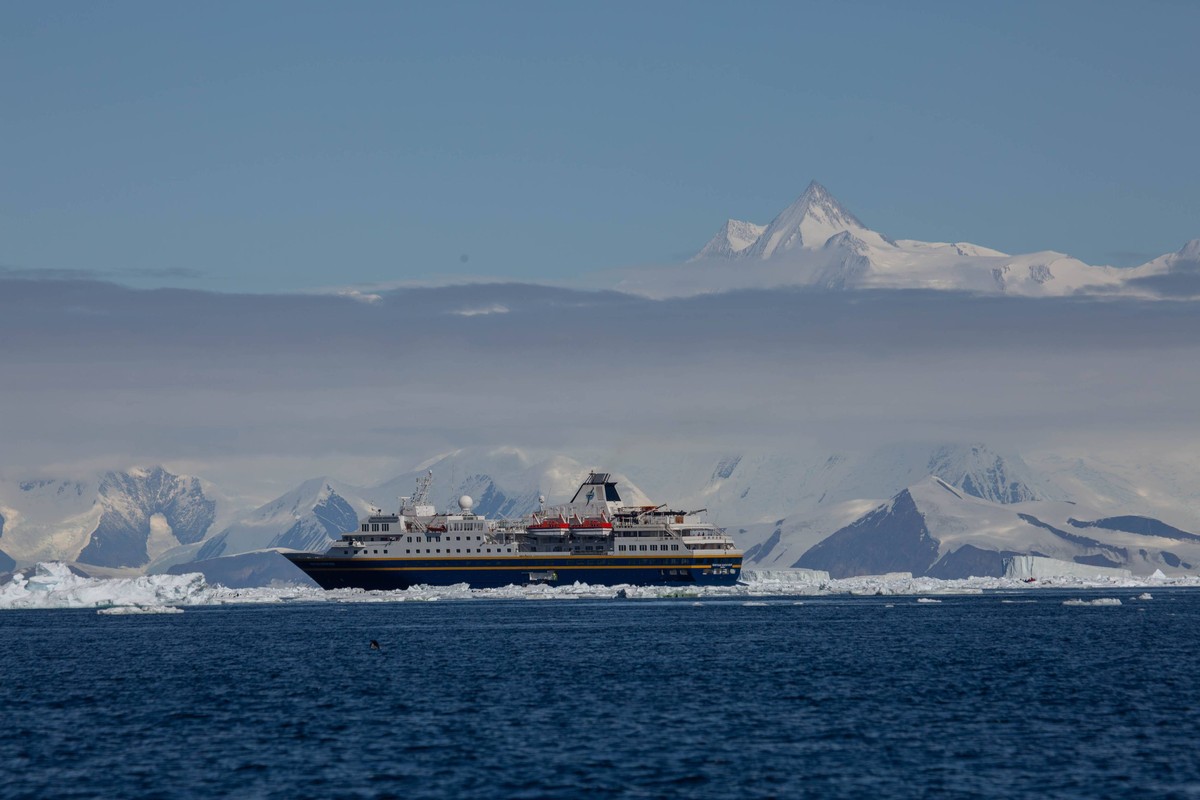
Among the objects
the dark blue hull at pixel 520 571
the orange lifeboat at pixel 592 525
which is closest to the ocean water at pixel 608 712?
the dark blue hull at pixel 520 571

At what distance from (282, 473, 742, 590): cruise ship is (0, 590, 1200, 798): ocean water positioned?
69431mm

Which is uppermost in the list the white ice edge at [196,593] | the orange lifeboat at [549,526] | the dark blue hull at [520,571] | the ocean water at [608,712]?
the orange lifeboat at [549,526]

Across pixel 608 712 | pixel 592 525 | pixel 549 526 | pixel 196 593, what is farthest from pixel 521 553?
pixel 608 712

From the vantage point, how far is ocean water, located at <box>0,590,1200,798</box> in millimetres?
46969

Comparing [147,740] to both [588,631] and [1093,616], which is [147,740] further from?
[1093,616]

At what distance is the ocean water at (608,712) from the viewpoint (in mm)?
46969

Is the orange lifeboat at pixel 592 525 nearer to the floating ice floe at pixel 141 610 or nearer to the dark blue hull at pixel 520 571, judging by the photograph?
the dark blue hull at pixel 520 571

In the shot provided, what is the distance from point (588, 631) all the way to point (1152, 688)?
44117 mm

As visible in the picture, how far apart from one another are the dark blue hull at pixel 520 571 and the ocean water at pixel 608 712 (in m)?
69.3

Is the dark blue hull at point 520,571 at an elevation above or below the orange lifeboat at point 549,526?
below

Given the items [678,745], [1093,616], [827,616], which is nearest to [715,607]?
[827,616]

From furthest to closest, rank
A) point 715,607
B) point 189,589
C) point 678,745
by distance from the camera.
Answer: point 189,589 → point 715,607 → point 678,745

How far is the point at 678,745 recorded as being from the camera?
52969 mm

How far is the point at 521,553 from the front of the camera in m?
182
